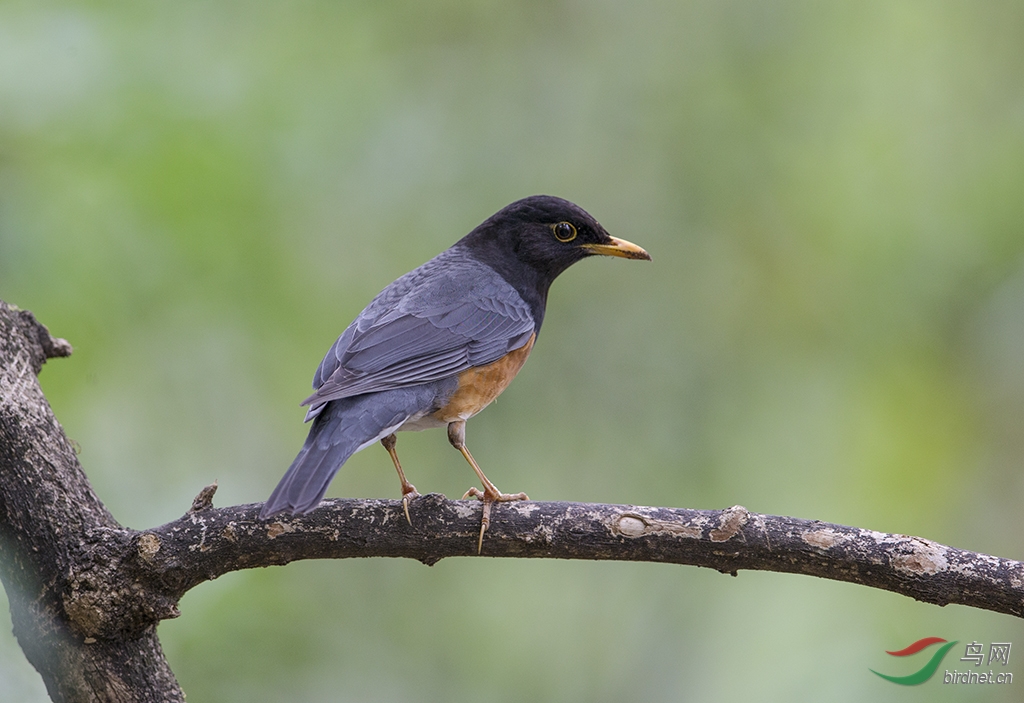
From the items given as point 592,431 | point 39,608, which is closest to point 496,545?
point 39,608

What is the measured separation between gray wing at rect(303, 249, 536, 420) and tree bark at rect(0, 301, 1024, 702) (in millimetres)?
591

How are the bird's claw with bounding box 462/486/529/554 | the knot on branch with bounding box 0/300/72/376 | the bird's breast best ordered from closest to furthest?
1. the bird's claw with bounding box 462/486/529/554
2. the knot on branch with bounding box 0/300/72/376
3. the bird's breast

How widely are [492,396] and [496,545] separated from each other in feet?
4.12

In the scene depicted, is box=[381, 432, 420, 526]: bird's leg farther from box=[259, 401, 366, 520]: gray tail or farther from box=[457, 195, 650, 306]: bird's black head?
box=[457, 195, 650, 306]: bird's black head

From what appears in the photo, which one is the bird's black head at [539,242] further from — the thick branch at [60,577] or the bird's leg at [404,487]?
A: the thick branch at [60,577]

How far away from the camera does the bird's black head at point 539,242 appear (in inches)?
198

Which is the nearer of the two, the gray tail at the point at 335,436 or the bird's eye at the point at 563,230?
the gray tail at the point at 335,436

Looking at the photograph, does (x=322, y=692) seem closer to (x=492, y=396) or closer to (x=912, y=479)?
(x=492, y=396)

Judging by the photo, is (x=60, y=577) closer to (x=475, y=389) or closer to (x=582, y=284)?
(x=475, y=389)

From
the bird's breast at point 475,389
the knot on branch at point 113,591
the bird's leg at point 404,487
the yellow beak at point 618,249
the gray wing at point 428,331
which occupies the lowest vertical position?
the knot on branch at point 113,591

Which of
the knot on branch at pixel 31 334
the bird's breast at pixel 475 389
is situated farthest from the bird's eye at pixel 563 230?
the knot on branch at pixel 31 334

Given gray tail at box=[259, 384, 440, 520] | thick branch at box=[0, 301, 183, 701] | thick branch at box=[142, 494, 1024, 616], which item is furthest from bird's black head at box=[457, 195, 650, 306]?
thick branch at box=[0, 301, 183, 701]

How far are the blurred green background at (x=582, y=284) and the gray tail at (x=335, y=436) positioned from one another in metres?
1.12

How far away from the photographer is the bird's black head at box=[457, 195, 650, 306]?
5.04m
